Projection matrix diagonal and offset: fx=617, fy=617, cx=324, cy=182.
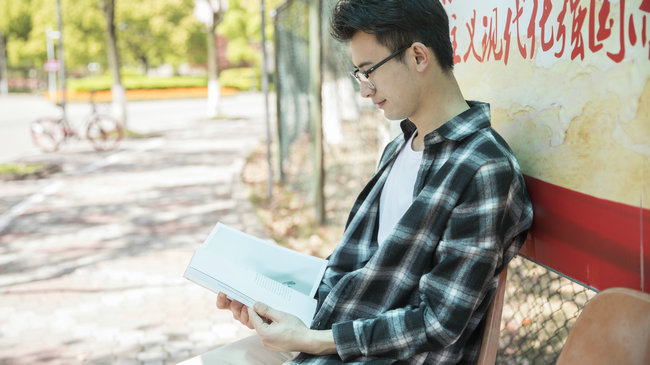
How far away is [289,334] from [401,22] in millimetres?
826

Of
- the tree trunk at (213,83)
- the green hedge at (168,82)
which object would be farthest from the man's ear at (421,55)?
the green hedge at (168,82)

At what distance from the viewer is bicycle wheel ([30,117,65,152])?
12641mm

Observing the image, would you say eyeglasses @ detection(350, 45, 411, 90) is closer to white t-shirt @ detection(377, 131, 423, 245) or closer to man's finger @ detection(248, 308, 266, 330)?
white t-shirt @ detection(377, 131, 423, 245)

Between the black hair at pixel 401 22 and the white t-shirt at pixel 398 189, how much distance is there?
0.29 meters

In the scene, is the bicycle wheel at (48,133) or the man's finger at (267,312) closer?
the man's finger at (267,312)

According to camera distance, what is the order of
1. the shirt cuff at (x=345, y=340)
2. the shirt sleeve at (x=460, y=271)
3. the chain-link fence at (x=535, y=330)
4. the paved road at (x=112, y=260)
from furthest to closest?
1. the paved road at (x=112, y=260)
2. the chain-link fence at (x=535, y=330)
3. the shirt cuff at (x=345, y=340)
4. the shirt sleeve at (x=460, y=271)

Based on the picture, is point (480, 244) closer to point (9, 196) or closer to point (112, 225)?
point (112, 225)

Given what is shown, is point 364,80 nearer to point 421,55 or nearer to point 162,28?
point 421,55

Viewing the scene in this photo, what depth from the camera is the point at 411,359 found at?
150 centimetres

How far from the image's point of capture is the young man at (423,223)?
4.57ft

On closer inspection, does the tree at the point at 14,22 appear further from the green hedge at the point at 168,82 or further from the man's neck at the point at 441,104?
the man's neck at the point at 441,104

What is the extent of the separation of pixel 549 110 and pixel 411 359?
0.68 meters

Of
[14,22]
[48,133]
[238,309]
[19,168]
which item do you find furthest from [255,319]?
[14,22]

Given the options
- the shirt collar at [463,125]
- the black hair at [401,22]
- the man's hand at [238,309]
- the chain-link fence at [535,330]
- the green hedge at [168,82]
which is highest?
the black hair at [401,22]
